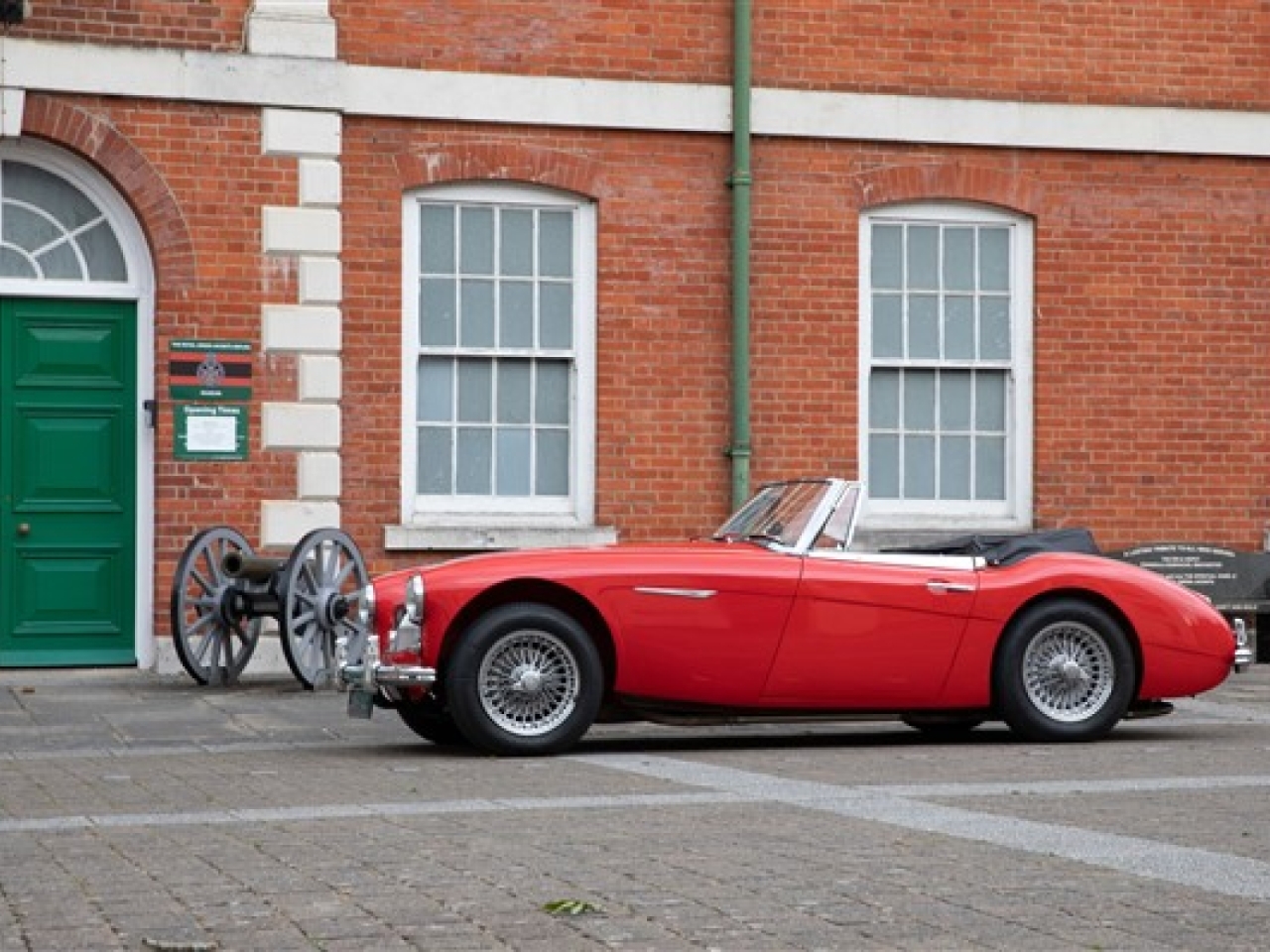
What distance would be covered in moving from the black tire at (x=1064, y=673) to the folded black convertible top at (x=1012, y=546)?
0.36 meters

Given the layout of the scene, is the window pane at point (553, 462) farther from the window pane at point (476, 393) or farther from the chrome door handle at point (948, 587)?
the chrome door handle at point (948, 587)

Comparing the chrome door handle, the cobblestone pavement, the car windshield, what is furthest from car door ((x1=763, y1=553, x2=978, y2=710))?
the cobblestone pavement

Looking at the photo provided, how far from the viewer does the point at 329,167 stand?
17.7 meters

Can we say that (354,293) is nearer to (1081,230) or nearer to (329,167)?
(329,167)

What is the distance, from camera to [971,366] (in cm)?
1931

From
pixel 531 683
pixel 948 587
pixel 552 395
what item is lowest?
pixel 531 683

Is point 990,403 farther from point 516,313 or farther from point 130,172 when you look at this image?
point 130,172

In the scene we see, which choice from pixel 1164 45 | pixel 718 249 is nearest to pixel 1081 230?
pixel 1164 45

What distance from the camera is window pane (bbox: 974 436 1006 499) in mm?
19328

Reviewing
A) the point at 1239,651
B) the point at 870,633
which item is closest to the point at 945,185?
the point at 1239,651

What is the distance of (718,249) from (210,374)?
3629 mm

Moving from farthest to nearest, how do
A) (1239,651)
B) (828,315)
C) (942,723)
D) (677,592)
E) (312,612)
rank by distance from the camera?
(828,315) < (312,612) < (942,723) < (1239,651) < (677,592)

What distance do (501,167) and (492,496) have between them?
2206 millimetres

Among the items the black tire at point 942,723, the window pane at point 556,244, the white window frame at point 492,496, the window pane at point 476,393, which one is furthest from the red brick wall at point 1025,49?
the black tire at point 942,723
